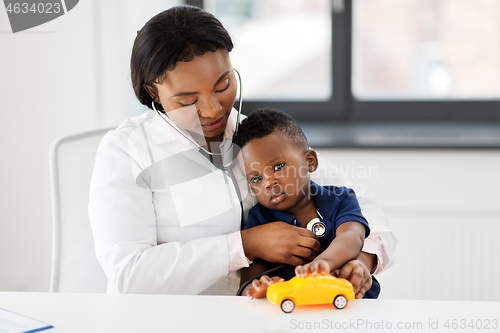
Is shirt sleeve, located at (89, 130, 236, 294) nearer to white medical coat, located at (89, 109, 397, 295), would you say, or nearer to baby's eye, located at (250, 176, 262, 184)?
white medical coat, located at (89, 109, 397, 295)

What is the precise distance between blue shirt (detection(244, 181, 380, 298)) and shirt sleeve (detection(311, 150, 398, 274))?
5cm

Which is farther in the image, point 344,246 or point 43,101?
point 43,101

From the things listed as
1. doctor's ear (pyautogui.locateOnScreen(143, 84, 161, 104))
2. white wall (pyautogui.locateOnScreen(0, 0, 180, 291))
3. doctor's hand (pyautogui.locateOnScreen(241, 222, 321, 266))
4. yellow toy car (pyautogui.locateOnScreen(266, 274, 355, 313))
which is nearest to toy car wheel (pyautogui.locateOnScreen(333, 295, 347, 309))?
yellow toy car (pyautogui.locateOnScreen(266, 274, 355, 313))

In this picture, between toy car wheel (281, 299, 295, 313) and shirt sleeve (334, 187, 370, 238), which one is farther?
shirt sleeve (334, 187, 370, 238)

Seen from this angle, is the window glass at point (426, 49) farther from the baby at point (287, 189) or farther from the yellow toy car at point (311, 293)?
the yellow toy car at point (311, 293)

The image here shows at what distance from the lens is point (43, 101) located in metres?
1.78

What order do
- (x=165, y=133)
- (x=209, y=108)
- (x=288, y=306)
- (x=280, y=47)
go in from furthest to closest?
(x=280, y=47) → (x=165, y=133) → (x=209, y=108) → (x=288, y=306)

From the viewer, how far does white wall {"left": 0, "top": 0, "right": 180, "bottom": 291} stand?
1.76 meters

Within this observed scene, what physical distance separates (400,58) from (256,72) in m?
0.69

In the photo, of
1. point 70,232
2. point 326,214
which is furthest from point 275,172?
point 70,232

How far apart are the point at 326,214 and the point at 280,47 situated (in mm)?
1405

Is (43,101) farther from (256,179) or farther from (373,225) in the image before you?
(373,225)

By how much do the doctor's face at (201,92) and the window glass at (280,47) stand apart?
1.22 metres

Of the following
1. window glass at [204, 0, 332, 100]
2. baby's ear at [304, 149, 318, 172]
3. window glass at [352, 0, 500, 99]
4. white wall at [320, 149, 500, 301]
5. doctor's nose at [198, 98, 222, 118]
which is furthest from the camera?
window glass at [204, 0, 332, 100]
